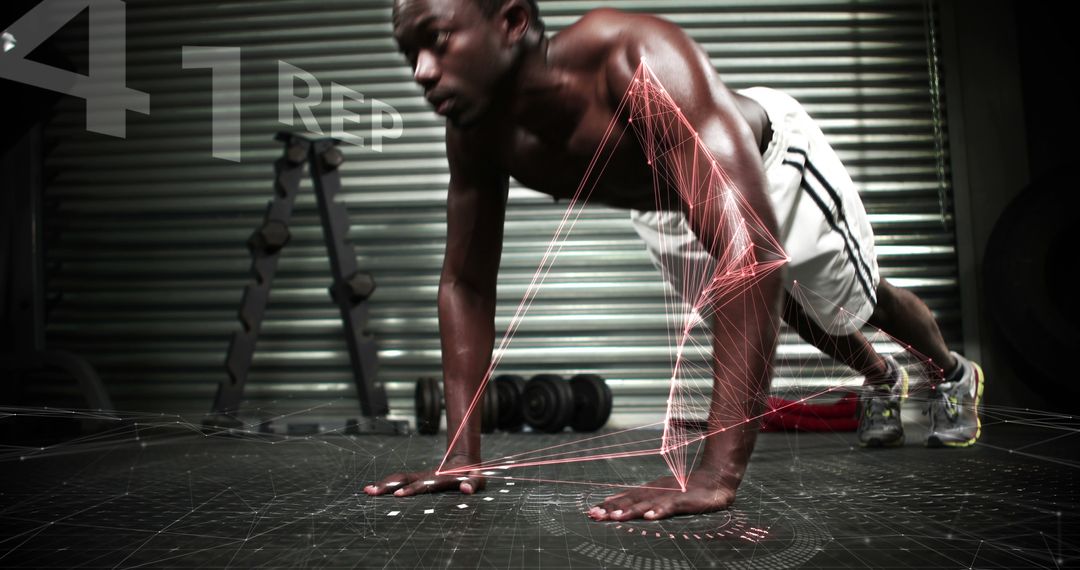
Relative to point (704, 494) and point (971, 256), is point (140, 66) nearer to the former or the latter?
point (704, 494)

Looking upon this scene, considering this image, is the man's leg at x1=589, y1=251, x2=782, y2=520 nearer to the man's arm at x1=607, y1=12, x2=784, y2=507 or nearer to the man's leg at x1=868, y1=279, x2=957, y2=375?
the man's arm at x1=607, y1=12, x2=784, y2=507

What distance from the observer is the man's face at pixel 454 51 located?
1269mm

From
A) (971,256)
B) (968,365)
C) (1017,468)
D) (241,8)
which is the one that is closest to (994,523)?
(1017,468)

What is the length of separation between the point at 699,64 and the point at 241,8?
355 centimetres

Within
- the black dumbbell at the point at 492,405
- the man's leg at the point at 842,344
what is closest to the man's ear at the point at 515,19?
the man's leg at the point at 842,344

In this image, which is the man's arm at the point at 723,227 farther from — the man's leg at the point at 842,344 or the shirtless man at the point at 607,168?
the man's leg at the point at 842,344

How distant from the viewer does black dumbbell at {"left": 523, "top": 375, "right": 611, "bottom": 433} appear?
319 centimetres

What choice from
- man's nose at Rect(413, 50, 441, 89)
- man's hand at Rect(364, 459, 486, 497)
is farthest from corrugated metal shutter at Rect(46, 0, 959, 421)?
man's nose at Rect(413, 50, 441, 89)

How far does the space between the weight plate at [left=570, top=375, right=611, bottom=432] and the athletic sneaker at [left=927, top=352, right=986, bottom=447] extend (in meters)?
1.34

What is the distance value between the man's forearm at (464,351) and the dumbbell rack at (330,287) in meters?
1.76

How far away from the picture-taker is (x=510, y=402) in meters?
3.27

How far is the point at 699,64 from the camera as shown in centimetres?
125

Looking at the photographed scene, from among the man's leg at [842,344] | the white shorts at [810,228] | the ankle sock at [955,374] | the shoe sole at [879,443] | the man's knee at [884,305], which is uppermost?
the white shorts at [810,228]

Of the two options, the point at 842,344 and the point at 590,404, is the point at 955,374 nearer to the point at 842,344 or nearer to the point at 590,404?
Result: the point at 842,344
